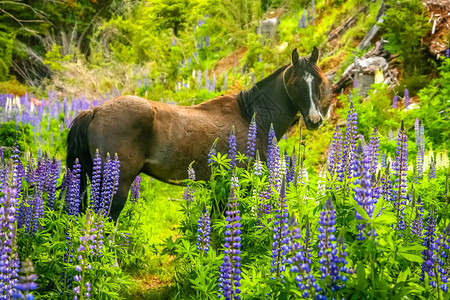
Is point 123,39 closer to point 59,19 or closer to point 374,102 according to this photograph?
point 59,19

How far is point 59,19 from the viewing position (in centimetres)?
2422

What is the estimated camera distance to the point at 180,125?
5145 mm

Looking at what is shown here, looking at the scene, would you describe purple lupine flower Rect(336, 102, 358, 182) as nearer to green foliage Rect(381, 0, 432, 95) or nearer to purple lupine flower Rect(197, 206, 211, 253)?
purple lupine flower Rect(197, 206, 211, 253)

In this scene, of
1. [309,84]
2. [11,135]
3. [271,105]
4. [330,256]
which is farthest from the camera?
[11,135]

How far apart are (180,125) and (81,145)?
3.34ft

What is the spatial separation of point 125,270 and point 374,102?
18.1 feet

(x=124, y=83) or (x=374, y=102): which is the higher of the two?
(x=124, y=83)

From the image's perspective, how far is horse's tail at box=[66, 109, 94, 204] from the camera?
4.72m

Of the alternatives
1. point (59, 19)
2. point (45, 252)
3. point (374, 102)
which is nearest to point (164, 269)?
point (45, 252)

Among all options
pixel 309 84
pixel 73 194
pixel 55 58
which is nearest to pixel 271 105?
pixel 309 84

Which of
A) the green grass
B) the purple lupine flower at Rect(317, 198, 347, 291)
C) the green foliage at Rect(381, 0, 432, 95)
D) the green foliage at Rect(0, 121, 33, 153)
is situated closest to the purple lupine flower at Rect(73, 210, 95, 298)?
the green grass

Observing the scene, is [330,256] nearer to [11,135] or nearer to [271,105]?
[271,105]

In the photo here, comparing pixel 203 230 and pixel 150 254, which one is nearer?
pixel 203 230

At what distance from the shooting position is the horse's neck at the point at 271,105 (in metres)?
5.68
